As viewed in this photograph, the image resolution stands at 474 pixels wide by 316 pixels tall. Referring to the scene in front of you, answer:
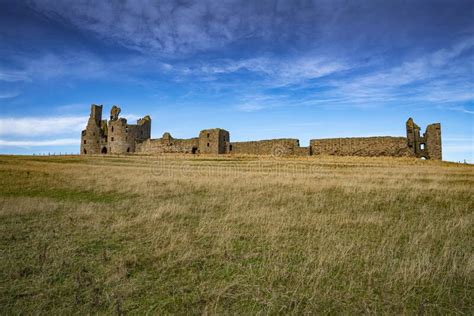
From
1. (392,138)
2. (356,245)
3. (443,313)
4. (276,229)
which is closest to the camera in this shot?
(443,313)

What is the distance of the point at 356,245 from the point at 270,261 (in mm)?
1842

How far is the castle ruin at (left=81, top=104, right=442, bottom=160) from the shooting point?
33969 millimetres

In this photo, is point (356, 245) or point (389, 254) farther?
point (356, 245)

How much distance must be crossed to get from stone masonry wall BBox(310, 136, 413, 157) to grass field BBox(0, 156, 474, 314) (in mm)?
26590

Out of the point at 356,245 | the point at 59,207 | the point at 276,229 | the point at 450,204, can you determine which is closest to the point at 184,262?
the point at 276,229

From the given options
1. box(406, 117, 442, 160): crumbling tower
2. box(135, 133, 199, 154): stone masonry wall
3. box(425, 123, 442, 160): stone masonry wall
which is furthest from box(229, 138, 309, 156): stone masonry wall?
box(425, 123, 442, 160): stone masonry wall

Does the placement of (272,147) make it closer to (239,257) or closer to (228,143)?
(228,143)

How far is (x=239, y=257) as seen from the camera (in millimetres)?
4703

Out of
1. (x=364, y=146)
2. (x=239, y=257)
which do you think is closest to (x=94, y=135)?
(x=364, y=146)

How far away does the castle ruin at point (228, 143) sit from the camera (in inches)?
1337

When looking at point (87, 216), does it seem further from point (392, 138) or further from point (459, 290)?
point (392, 138)

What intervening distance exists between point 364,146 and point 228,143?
2133 cm

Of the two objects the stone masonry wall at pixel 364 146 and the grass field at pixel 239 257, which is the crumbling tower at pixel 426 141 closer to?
the stone masonry wall at pixel 364 146

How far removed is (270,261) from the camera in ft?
14.7
